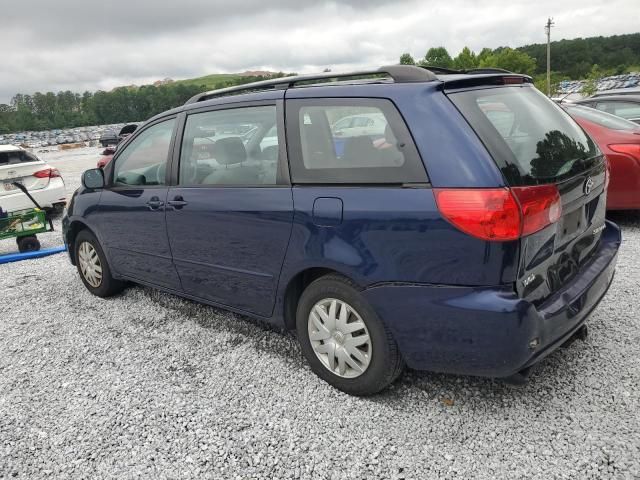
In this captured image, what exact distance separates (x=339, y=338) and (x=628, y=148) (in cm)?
450

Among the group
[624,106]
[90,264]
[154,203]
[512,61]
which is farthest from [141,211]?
[512,61]

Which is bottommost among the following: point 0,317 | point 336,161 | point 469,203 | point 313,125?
point 0,317

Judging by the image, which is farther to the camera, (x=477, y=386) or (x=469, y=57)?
(x=469, y=57)

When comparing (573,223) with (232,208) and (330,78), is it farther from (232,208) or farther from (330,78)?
(232,208)

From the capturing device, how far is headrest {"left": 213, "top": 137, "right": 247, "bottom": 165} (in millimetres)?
Result: 3312

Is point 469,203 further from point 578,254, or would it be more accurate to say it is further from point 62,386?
point 62,386

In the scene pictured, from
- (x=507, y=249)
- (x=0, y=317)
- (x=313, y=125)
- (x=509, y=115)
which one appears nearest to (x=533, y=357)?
(x=507, y=249)

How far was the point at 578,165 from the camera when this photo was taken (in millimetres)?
2688

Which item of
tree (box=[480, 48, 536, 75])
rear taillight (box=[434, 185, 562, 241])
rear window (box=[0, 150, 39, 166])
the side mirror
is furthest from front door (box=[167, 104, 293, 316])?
tree (box=[480, 48, 536, 75])

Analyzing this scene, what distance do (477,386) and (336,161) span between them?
150 cm

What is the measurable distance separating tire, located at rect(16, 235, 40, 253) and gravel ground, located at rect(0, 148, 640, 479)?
3.45 metres

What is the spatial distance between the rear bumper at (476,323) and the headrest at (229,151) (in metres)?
1.33

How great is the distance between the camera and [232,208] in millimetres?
3162

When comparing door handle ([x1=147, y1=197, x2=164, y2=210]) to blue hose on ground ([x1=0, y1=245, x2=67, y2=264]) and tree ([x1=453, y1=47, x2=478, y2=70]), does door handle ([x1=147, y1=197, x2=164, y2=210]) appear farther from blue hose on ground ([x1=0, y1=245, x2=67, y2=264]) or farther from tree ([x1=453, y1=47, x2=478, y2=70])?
tree ([x1=453, y1=47, x2=478, y2=70])
